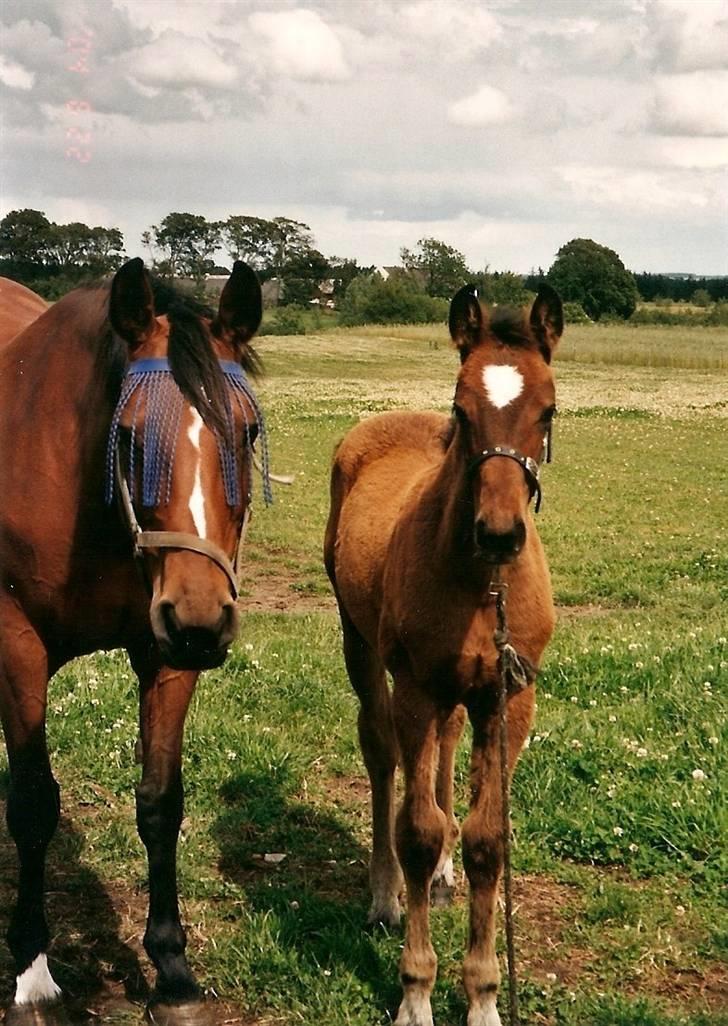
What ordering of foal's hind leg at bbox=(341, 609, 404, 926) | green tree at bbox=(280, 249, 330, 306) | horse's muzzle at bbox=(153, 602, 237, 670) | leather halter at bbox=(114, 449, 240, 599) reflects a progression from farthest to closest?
1. green tree at bbox=(280, 249, 330, 306)
2. foal's hind leg at bbox=(341, 609, 404, 926)
3. leather halter at bbox=(114, 449, 240, 599)
4. horse's muzzle at bbox=(153, 602, 237, 670)

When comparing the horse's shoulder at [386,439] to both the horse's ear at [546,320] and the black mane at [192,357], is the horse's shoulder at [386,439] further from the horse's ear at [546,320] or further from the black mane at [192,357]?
the black mane at [192,357]

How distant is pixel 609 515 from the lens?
15.3m

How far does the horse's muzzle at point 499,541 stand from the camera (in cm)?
339

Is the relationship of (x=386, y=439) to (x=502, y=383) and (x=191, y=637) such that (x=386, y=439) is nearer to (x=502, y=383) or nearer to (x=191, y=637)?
(x=502, y=383)

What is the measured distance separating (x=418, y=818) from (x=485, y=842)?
27cm

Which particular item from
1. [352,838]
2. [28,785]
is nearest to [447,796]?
[352,838]

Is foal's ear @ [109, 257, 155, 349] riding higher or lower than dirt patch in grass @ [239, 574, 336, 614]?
higher

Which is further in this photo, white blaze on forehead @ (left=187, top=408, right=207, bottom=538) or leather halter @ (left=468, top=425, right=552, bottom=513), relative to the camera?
leather halter @ (left=468, top=425, right=552, bottom=513)

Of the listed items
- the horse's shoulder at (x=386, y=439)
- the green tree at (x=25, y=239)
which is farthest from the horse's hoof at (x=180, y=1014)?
the green tree at (x=25, y=239)

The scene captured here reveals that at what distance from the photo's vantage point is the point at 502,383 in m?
3.67

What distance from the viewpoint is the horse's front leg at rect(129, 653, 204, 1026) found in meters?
4.04

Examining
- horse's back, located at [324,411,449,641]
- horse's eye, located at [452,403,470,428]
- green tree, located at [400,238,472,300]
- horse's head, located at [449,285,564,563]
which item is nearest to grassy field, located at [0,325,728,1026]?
horse's back, located at [324,411,449,641]

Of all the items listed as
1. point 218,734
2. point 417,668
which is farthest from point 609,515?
point 417,668

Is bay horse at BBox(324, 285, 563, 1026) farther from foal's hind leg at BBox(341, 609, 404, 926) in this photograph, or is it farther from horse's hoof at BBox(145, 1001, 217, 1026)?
horse's hoof at BBox(145, 1001, 217, 1026)
